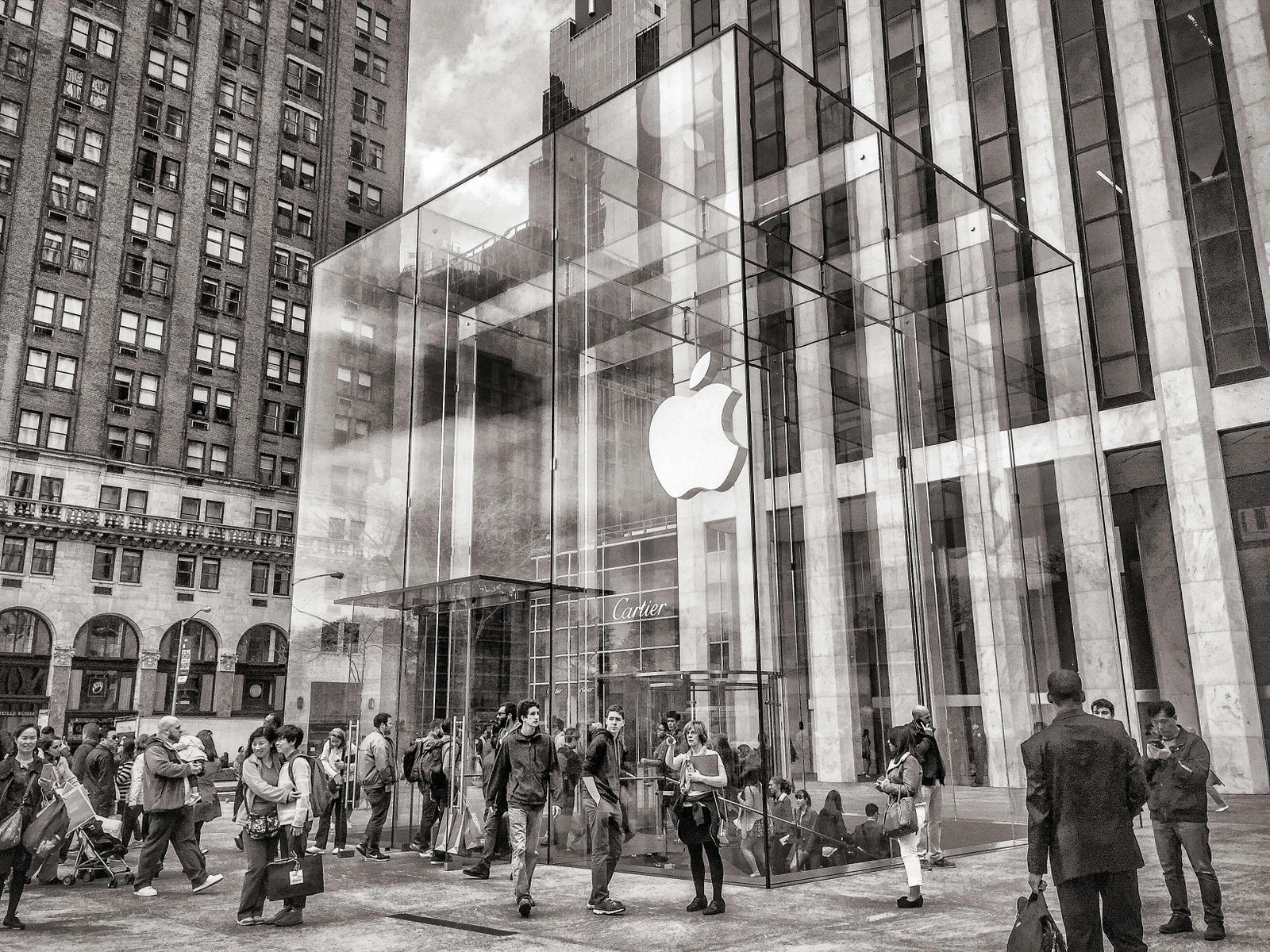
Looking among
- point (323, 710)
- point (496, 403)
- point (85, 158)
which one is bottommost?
point (323, 710)

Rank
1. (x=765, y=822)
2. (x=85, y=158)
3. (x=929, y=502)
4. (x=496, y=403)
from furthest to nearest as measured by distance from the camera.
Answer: (x=85, y=158) → (x=496, y=403) → (x=929, y=502) → (x=765, y=822)

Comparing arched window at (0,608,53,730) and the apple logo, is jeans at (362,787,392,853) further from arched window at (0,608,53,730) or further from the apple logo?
arched window at (0,608,53,730)

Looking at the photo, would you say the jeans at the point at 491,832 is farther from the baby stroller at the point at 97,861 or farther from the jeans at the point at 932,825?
the jeans at the point at 932,825

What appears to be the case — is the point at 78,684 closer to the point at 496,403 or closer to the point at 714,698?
the point at 496,403

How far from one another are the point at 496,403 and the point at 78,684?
1685 inches

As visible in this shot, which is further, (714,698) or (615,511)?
(615,511)

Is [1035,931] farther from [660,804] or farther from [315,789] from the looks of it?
[660,804]

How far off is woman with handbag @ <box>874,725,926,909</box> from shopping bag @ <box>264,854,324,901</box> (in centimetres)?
548

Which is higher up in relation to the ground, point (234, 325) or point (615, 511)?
point (234, 325)

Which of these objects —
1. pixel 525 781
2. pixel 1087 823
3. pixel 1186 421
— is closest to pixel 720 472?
pixel 525 781

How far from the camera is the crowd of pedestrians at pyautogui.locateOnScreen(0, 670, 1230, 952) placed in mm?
5695

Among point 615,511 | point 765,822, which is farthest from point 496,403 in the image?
point 765,822

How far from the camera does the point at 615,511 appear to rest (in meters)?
15.1

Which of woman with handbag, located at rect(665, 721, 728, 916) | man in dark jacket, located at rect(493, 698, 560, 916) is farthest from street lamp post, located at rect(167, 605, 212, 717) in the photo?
woman with handbag, located at rect(665, 721, 728, 916)
